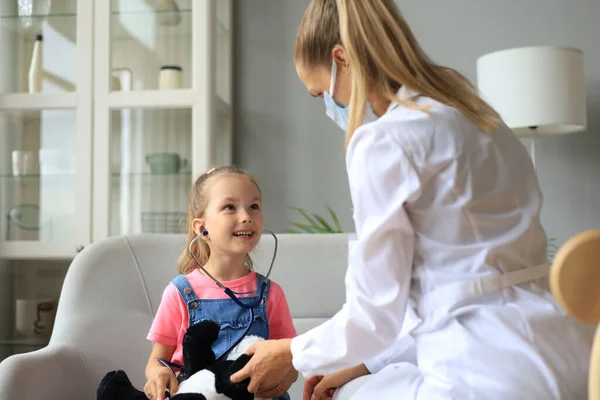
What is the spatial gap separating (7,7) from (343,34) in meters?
2.27

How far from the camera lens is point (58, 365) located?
159cm

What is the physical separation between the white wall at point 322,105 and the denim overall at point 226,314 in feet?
5.01

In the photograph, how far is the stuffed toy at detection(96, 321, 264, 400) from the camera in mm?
1290

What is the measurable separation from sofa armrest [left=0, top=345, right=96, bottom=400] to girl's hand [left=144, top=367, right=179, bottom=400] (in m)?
0.25

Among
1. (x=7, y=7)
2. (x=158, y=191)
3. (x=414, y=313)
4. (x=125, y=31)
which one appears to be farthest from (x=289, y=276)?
(x=7, y=7)

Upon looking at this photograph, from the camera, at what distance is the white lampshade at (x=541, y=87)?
2.55 metres

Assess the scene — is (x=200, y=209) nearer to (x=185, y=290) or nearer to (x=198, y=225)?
(x=198, y=225)

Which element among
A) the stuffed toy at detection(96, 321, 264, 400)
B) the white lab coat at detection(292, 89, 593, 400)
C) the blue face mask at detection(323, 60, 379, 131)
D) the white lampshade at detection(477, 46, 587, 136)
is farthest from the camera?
the white lampshade at detection(477, 46, 587, 136)

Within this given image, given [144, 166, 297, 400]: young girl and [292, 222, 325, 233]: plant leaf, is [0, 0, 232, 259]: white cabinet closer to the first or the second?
[292, 222, 325, 233]: plant leaf

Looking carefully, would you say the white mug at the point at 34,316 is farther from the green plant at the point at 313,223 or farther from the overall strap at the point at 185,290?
the overall strap at the point at 185,290

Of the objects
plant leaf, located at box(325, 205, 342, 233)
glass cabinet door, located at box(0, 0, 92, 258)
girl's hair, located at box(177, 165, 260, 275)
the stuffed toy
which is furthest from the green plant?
the stuffed toy

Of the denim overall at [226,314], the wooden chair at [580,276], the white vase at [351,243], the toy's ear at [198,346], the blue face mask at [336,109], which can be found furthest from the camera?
the denim overall at [226,314]

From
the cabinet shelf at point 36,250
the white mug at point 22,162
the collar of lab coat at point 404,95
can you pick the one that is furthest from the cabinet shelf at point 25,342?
the collar of lab coat at point 404,95

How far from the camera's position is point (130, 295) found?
1816 mm
